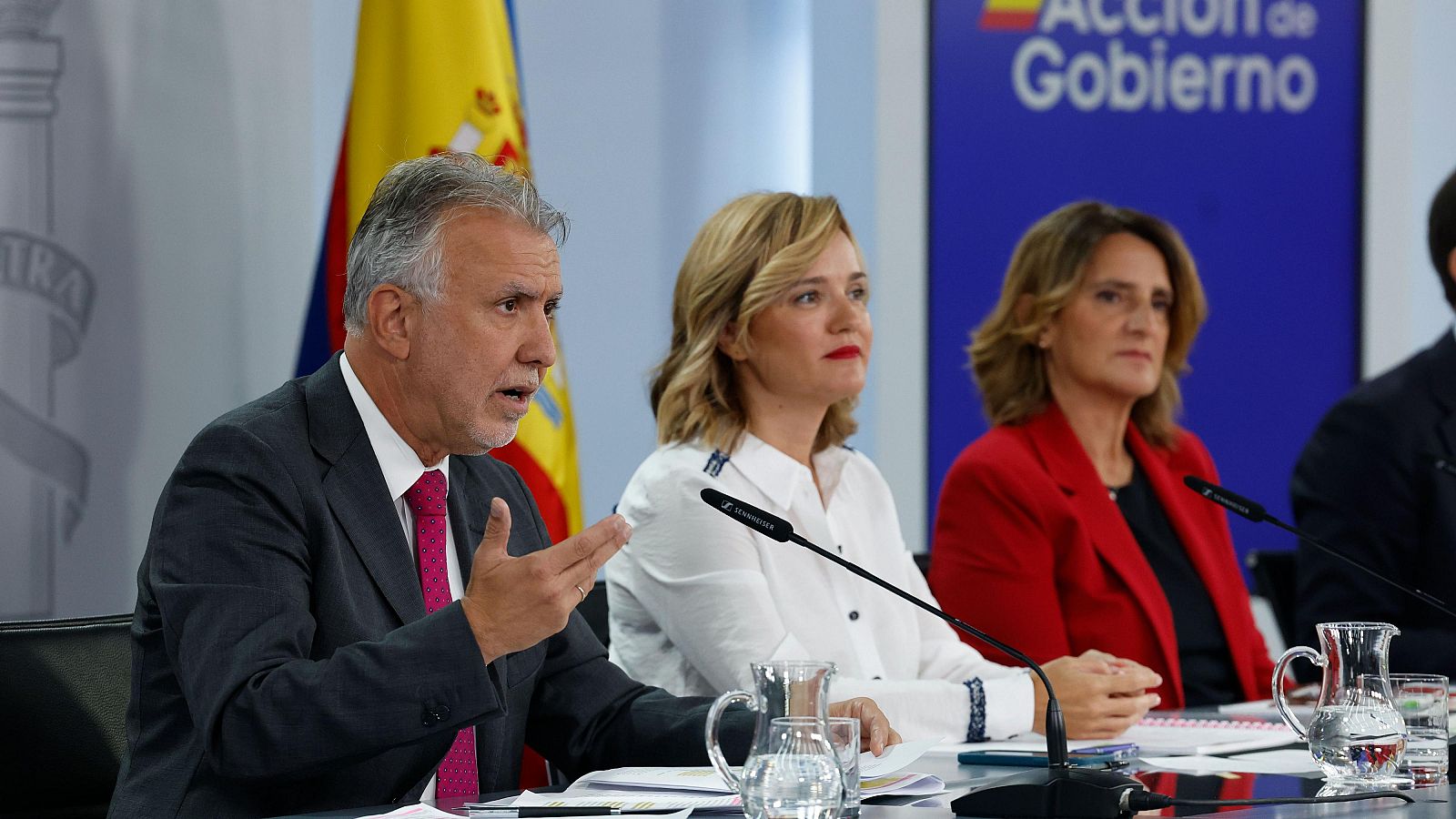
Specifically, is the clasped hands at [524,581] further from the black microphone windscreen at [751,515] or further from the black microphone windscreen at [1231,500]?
the black microphone windscreen at [1231,500]

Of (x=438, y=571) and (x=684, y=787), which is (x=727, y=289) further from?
(x=684, y=787)

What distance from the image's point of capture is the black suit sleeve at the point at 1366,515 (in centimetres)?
309

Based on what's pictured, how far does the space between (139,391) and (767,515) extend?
5.87ft

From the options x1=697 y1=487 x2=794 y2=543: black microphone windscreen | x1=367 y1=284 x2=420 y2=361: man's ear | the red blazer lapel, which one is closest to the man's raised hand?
x1=697 y1=487 x2=794 y2=543: black microphone windscreen

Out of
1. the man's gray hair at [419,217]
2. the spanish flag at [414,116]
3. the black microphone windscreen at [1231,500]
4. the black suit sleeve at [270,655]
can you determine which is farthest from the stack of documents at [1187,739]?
the spanish flag at [414,116]

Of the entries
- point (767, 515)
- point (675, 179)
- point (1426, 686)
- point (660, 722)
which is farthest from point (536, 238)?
point (675, 179)

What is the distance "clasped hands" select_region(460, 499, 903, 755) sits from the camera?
164 centimetres

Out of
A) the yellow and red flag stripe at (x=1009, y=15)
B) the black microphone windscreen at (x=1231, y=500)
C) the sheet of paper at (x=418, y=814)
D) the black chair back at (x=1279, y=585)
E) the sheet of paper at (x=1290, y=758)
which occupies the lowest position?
the black chair back at (x=1279, y=585)

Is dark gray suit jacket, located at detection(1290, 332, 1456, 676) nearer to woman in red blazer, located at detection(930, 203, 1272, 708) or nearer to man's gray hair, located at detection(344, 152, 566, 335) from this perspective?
woman in red blazer, located at detection(930, 203, 1272, 708)

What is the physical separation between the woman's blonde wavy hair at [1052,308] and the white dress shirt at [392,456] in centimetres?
164

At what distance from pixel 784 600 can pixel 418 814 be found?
1.09 meters

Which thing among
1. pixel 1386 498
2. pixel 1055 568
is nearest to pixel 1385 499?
pixel 1386 498

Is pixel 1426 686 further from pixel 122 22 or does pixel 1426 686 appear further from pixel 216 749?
pixel 122 22

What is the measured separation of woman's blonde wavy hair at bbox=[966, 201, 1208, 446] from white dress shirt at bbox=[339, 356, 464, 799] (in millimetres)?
1642
